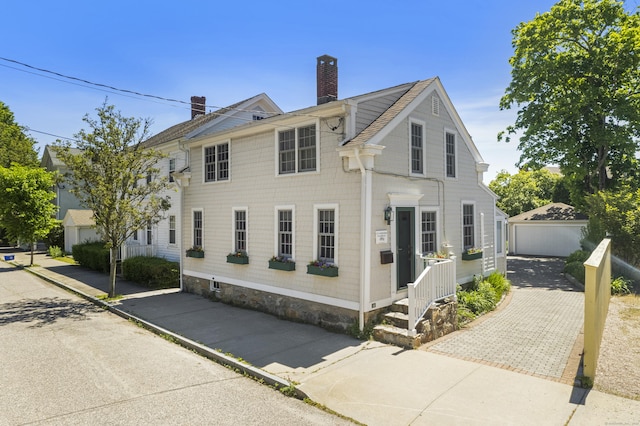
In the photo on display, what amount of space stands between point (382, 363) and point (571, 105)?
773 inches

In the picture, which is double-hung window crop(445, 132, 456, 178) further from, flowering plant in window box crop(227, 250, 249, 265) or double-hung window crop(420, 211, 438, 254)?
flowering plant in window box crop(227, 250, 249, 265)

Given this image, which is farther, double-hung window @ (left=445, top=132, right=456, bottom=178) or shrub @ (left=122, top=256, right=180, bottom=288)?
shrub @ (left=122, top=256, right=180, bottom=288)

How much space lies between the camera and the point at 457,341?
30.5 feet

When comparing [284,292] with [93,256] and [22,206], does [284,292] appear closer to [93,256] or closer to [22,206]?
[93,256]

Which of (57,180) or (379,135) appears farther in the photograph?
(57,180)

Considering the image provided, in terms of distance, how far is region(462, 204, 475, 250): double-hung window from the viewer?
13.9 m

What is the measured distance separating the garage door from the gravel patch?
53.8ft

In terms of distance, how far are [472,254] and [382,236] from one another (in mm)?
5045

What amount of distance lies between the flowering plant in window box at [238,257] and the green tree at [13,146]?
37130mm

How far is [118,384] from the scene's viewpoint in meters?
7.00

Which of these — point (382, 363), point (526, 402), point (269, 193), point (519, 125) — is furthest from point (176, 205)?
point (519, 125)

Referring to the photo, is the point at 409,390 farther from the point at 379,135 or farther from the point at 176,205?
the point at 176,205

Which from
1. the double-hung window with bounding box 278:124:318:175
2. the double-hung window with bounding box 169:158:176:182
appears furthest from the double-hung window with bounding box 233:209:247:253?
the double-hung window with bounding box 169:158:176:182

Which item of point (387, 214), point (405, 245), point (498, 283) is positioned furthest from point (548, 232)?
point (387, 214)
